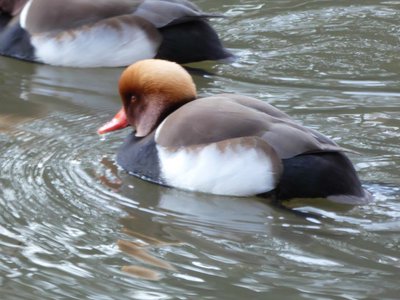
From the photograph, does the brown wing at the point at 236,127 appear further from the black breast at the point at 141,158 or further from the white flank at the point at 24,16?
the white flank at the point at 24,16

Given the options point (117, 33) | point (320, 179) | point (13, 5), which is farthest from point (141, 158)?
point (13, 5)

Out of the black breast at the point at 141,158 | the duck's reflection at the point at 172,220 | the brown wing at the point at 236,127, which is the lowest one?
the duck's reflection at the point at 172,220

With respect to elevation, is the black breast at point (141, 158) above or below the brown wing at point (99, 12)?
below

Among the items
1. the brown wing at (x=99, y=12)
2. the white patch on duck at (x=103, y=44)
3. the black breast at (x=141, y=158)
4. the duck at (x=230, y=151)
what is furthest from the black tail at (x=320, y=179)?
the white patch on duck at (x=103, y=44)

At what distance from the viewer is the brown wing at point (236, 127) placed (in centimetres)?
536

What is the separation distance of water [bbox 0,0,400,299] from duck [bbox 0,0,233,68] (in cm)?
13

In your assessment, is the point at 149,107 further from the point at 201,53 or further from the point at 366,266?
the point at 201,53

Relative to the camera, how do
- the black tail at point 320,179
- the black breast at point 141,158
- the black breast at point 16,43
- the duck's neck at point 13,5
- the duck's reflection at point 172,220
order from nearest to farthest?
the duck's reflection at point 172,220 → the black tail at point 320,179 → the black breast at point 141,158 → the black breast at point 16,43 → the duck's neck at point 13,5

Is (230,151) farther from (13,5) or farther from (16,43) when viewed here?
(13,5)

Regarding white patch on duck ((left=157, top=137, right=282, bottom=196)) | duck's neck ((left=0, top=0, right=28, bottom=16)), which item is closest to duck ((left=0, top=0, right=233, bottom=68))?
duck's neck ((left=0, top=0, right=28, bottom=16))

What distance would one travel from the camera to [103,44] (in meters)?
8.18

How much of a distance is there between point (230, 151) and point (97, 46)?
9.61 feet

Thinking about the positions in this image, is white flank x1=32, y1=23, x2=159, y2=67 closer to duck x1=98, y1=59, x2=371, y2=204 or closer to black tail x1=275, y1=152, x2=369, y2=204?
duck x1=98, y1=59, x2=371, y2=204

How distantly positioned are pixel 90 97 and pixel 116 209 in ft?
6.88
